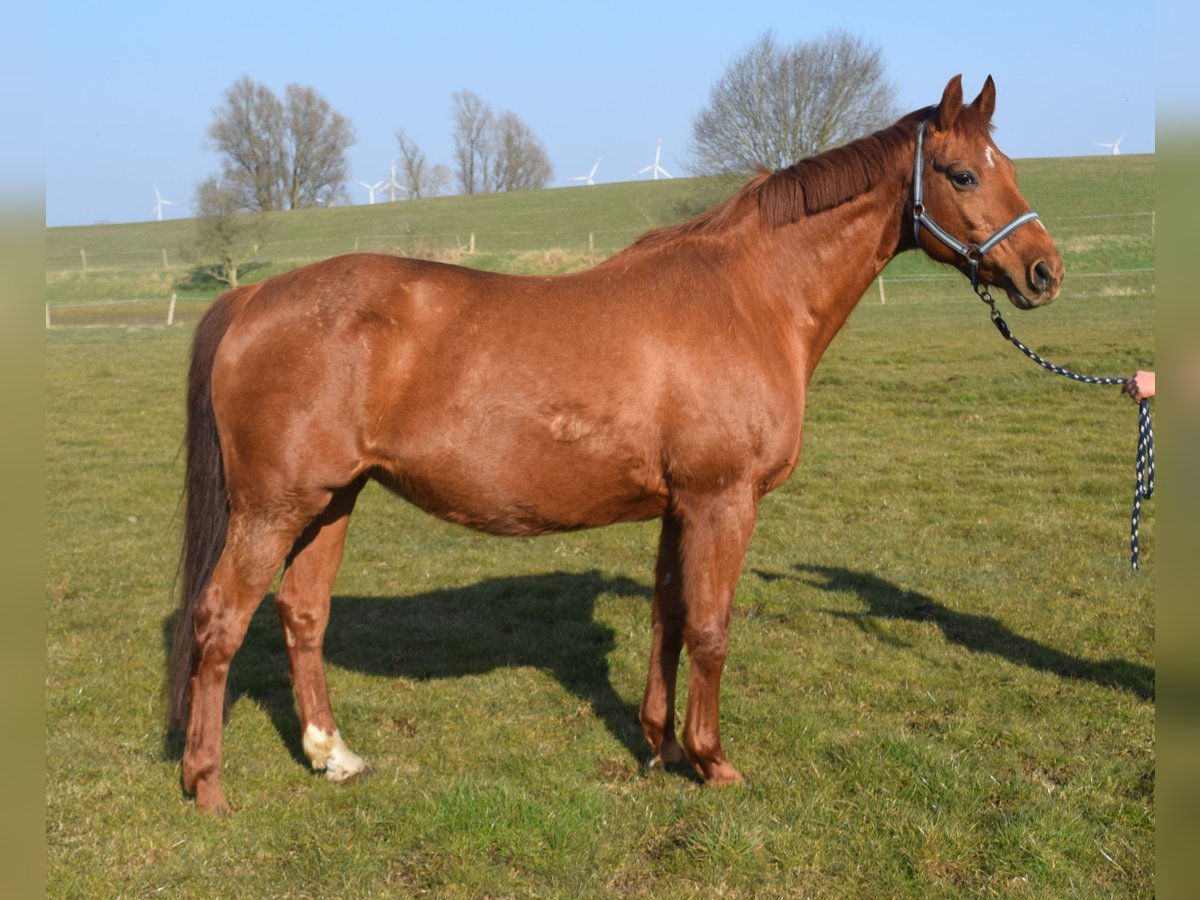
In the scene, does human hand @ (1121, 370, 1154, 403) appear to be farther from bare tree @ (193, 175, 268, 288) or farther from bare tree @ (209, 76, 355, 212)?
bare tree @ (209, 76, 355, 212)

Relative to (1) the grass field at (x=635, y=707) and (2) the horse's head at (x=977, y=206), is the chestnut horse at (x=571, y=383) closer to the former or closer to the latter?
(2) the horse's head at (x=977, y=206)

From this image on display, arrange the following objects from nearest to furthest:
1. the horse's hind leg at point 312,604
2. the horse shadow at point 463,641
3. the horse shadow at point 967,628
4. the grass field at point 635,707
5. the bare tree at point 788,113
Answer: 1. the grass field at point 635,707
2. the horse's hind leg at point 312,604
3. the horse shadow at point 463,641
4. the horse shadow at point 967,628
5. the bare tree at point 788,113

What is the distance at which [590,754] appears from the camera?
4.50 metres

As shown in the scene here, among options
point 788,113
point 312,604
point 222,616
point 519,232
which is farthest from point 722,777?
point 519,232

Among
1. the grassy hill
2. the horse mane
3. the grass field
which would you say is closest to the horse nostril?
the horse mane

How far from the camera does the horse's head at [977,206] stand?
4098 millimetres

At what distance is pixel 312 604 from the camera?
454cm

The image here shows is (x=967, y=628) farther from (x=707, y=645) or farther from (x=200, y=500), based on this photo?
(x=200, y=500)

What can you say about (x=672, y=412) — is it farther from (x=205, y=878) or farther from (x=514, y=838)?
(x=205, y=878)

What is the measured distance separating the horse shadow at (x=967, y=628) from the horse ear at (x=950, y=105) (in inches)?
120

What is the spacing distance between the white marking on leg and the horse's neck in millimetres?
2756

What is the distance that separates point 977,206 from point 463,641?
12.6 feet

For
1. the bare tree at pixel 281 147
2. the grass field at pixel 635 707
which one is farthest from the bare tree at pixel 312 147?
the grass field at pixel 635 707

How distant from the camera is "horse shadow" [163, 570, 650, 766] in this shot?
5.16 m
